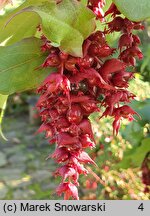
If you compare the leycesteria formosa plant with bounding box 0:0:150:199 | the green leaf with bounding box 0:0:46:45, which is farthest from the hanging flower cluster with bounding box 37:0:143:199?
the green leaf with bounding box 0:0:46:45

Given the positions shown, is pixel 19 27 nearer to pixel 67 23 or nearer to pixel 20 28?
pixel 20 28

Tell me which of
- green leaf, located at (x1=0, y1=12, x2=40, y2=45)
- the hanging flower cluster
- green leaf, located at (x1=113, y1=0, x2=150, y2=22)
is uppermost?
green leaf, located at (x1=113, y1=0, x2=150, y2=22)

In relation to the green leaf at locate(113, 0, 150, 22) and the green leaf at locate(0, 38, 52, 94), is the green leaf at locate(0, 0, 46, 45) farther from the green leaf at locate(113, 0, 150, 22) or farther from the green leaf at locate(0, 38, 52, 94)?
the green leaf at locate(113, 0, 150, 22)

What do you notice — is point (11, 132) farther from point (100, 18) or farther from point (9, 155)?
point (100, 18)

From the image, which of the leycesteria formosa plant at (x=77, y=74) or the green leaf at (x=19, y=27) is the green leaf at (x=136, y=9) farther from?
the green leaf at (x=19, y=27)

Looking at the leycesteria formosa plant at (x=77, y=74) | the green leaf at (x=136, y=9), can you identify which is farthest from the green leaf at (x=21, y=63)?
the green leaf at (x=136, y=9)

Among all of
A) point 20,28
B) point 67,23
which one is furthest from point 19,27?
point 67,23

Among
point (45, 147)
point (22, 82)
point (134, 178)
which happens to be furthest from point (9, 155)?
point (22, 82)

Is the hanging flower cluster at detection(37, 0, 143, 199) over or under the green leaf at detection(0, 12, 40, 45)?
under
